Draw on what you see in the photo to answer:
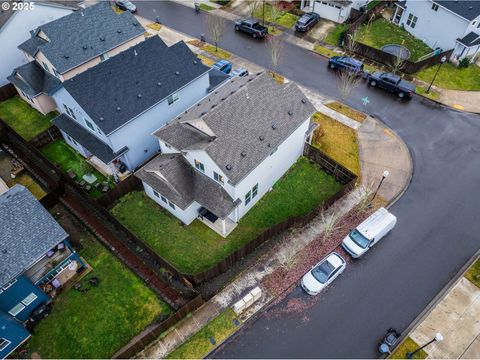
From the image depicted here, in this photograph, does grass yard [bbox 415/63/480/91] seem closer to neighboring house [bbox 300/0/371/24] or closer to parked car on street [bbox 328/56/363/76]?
parked car on street [bbox 328/56/363/76]

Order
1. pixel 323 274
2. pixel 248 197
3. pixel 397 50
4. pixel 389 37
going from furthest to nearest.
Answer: pixel 389 37 → pixel 397 50 → pixel 248 197 → pixel 323 274

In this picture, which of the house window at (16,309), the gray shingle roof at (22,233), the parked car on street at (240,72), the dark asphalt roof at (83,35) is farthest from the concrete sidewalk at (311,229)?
the dark asphalt roof at (83,35)

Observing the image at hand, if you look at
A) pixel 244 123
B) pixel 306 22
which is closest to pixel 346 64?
pixel 306 22

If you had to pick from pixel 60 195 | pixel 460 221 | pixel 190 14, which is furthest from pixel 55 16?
pixel 460 221

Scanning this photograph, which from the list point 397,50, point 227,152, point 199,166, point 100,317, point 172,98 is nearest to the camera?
point 100,317

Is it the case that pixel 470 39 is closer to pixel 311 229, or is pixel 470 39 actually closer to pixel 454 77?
pixel 454 77

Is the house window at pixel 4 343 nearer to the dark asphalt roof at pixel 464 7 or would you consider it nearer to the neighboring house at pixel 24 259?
the neighboring house at pixel 24 259

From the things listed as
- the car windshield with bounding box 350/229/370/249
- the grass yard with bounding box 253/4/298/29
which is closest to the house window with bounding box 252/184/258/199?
the car windshield with bounding box 350/229/370/249
